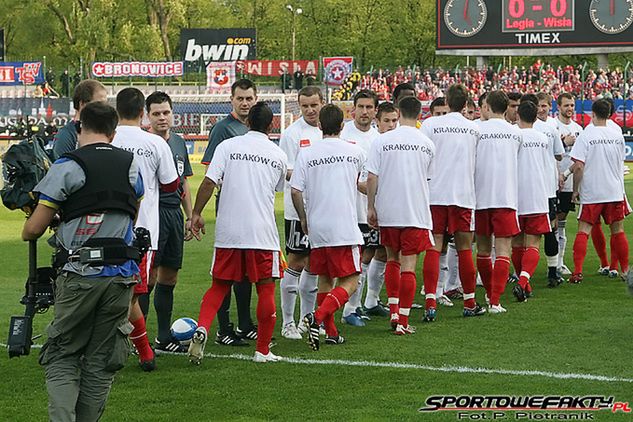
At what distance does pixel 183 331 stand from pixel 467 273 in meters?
2.86

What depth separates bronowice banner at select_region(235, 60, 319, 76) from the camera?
64062 mm

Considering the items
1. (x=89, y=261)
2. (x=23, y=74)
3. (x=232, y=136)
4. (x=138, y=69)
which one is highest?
(x=138, y=69)

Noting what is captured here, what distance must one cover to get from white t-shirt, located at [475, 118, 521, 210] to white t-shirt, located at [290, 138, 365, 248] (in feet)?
7.31

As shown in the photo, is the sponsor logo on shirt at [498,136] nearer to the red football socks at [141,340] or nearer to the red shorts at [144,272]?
the red shorts at [144,272]

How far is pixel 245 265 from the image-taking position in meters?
8.70

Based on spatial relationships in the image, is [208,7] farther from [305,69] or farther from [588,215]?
[588,215]

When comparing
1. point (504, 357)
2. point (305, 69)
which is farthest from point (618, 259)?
point (305, 69)

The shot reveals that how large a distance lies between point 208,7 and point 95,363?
259ft

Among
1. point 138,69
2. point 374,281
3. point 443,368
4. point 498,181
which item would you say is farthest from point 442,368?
point 138,69

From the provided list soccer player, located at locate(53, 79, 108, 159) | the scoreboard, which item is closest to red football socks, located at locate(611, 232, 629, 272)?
soccer player, located at locate(53, 79, 108, 159)

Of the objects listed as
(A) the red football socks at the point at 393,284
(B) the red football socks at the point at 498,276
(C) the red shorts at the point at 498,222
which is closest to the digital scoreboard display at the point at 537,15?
(C) the red shorts at the point at 498,222

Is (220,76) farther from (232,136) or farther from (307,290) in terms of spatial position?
(232,136)

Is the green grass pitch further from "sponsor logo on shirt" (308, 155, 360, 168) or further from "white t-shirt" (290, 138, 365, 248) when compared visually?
"sponsor logo on shirt" (308, 155, 360, 168)

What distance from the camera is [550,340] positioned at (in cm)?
954
